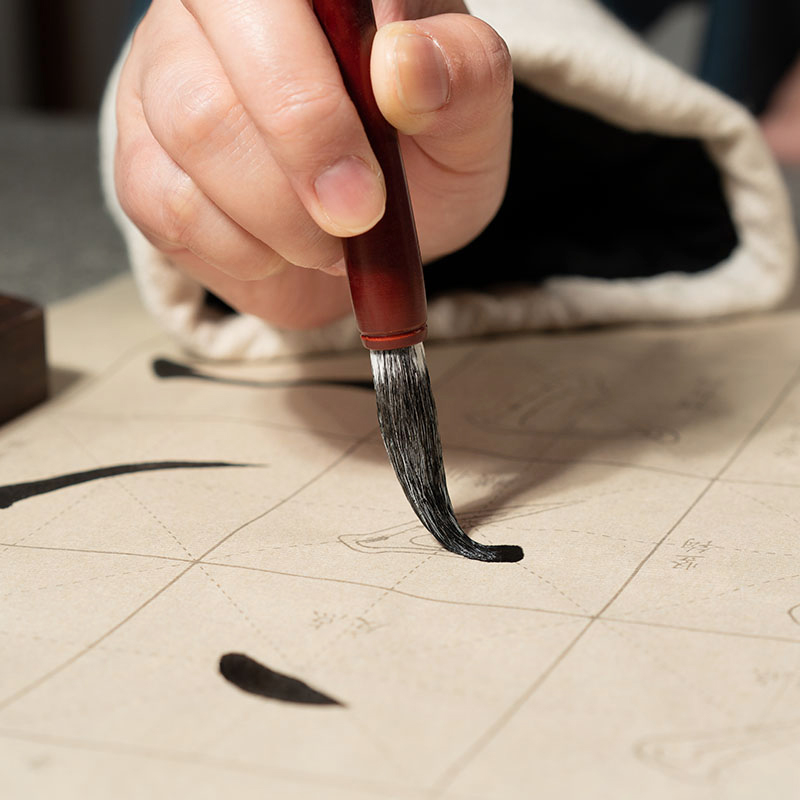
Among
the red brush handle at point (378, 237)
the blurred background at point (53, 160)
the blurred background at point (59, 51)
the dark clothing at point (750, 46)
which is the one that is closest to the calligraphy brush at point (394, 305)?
the red brush handle at point (378, 237)

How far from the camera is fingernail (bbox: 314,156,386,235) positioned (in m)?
0.29

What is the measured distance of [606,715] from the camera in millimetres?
243

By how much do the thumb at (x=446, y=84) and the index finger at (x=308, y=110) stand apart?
0.05 feet

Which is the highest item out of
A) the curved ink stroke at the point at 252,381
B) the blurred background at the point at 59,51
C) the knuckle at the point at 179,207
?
the knuckle at the point at 179,207

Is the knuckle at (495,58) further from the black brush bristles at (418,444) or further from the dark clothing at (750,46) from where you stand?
the dark clothing at (750,46)

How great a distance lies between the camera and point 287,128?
294 millimetres

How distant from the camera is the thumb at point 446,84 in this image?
29 centimetres

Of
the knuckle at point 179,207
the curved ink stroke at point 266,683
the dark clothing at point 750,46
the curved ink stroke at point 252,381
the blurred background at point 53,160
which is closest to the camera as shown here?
the curved ink stroke at point 266,683

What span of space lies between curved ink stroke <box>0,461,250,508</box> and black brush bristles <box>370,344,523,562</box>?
0.31ft

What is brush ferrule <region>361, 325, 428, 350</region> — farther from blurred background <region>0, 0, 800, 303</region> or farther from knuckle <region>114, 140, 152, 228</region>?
blurred background <region>0, 0, 800, 303</region>

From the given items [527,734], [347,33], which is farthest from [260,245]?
[527,734]

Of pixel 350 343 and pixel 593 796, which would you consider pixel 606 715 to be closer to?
pixel 593 796

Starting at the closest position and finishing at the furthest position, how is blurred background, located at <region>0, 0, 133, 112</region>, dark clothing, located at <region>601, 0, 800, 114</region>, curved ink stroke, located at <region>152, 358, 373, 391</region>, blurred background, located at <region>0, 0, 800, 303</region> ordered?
curved ink stroke, located at <region>152, 358, 373, 391</region> < blurred background, located at <region>0, 0, 800, 303</region> < dark clothing, located at <region>601, 0, 800, 114</region> < blurred background, located at <region>0, 0, 133, 112</region>

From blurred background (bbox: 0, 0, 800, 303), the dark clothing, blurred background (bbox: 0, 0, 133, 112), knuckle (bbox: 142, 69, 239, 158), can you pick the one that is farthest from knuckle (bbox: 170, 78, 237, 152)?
blurred background (bbox: 0, 0, 133, 112)
